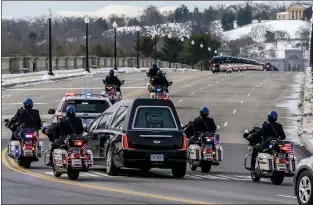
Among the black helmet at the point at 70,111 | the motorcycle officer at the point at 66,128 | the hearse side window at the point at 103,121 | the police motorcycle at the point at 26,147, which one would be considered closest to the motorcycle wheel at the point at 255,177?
the hearse side window at the point at 103,121

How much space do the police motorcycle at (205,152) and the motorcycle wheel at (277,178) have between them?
2.46 meters

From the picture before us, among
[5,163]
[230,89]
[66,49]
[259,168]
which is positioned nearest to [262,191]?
[259,168]

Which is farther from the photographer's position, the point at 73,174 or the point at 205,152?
the point at 205,152

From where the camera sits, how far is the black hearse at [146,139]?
746 inches

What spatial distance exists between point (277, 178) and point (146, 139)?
2960mm

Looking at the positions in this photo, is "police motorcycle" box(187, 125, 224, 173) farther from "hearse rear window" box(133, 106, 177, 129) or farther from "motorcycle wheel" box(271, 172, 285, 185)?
"motorcycle wheel" box(271, 172, 285, 185)

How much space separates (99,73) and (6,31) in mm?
52850

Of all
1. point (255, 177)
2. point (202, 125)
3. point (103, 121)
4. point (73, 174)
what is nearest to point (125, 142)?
point (73, 174)

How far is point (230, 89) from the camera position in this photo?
6238 cm

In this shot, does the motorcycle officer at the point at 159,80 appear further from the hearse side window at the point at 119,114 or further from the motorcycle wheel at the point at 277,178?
the motorcycle wheel at the point at 277,178

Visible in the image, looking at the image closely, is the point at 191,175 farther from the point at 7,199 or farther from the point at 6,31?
the point at 6,31

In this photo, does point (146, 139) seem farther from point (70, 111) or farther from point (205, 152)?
point (205, 152)

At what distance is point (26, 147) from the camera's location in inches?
813

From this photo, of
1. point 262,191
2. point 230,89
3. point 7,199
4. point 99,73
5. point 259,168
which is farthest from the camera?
point 99,73
